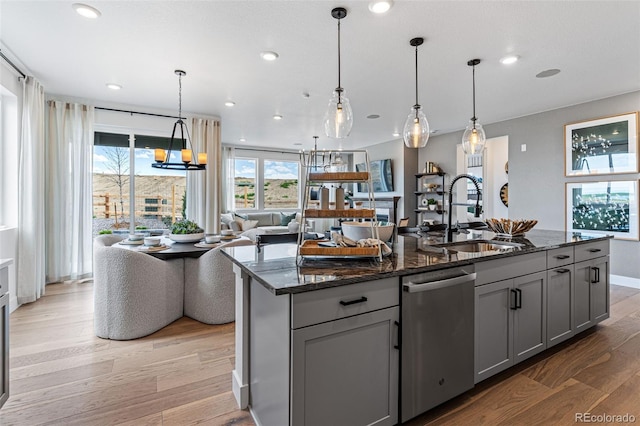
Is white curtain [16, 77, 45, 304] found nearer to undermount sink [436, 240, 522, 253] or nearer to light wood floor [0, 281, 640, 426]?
light wood floor [0, 281, 640, 426]

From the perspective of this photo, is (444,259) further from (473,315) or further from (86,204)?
(86,204)

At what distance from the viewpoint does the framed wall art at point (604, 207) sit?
4203mm

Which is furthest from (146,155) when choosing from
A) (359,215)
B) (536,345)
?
(536,345)

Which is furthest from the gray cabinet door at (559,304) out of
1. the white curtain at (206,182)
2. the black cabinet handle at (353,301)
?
the white curtain at (206,182)

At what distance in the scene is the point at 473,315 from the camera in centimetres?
175

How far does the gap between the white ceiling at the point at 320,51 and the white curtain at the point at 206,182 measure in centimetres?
48

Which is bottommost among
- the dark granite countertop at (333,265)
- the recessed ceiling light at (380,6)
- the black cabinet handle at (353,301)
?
the black cabinet handle at (353,301)

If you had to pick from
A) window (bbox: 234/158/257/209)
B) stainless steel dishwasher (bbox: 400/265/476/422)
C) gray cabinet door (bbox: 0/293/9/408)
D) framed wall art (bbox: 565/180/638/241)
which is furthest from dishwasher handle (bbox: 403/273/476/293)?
window (bbox: 234/158/257/209)

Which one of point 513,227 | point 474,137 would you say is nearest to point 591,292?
point 513,227

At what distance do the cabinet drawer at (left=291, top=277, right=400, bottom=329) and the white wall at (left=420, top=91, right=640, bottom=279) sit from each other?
190 inches

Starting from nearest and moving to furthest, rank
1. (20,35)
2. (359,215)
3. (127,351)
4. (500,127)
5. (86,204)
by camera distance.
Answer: (359,215) < (127,351) < (20,35) < (86,204) < (500,127)

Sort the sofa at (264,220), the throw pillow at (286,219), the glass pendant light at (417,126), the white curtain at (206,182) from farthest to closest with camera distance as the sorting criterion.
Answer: the throw pillow at (286,219) → the sofa at (264,220) → the white curtain at (206,182) → the glass pendant light at (417,126)

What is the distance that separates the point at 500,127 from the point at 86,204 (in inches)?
277

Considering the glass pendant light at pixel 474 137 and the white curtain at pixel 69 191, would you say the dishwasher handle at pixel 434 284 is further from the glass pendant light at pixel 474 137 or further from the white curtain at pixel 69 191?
the white curtain at pixel 69 191
